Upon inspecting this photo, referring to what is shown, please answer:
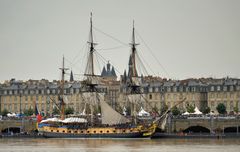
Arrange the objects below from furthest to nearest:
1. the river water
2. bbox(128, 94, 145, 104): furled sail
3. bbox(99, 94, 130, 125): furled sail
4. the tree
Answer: the tree → bbox(128, 94, 145, 104): furled sail → bbox(99, 94, 130, 125): furled sail → the river water

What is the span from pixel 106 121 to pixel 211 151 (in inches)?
1603

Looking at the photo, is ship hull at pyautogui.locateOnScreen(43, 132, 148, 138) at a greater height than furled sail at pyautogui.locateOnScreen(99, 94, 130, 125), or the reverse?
furled sail at pyautogui.locateOnScreen(99, 94, 130, 125)

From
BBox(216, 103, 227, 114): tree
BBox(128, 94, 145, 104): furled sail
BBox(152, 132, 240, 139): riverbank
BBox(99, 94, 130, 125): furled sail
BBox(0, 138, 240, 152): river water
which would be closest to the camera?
BBox(0, 138, 240, 152): river water

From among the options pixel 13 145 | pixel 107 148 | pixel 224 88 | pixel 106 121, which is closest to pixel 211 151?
pixel 107 148

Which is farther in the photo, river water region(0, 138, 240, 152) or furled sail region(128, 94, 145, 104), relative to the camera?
furled sail region(128, 94, 145, 104)

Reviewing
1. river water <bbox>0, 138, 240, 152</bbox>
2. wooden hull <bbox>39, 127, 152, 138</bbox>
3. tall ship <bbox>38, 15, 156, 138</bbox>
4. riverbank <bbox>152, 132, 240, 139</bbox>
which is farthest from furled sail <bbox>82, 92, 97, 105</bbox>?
river water <bbox>0, 138, 240, 152</bbox>

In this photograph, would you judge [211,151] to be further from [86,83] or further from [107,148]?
[86,83]

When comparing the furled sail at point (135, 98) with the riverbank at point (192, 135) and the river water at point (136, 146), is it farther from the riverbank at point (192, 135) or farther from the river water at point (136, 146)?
the river water at point (136, 146)

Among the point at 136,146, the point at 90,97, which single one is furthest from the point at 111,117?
the point at 136,146

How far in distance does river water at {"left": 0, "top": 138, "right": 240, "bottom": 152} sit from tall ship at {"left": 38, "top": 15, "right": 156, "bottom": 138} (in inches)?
183

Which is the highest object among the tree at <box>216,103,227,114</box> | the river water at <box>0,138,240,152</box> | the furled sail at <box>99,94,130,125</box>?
the tree at <box>216,103,227,114</box>

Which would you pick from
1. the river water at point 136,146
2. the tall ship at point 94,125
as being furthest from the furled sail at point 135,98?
the river water at point 136,146

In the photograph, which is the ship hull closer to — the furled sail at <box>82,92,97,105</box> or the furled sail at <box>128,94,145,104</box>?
the furled sail at <box>82,92,97,105</box>

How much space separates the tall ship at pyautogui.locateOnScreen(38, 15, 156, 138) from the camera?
138 m
